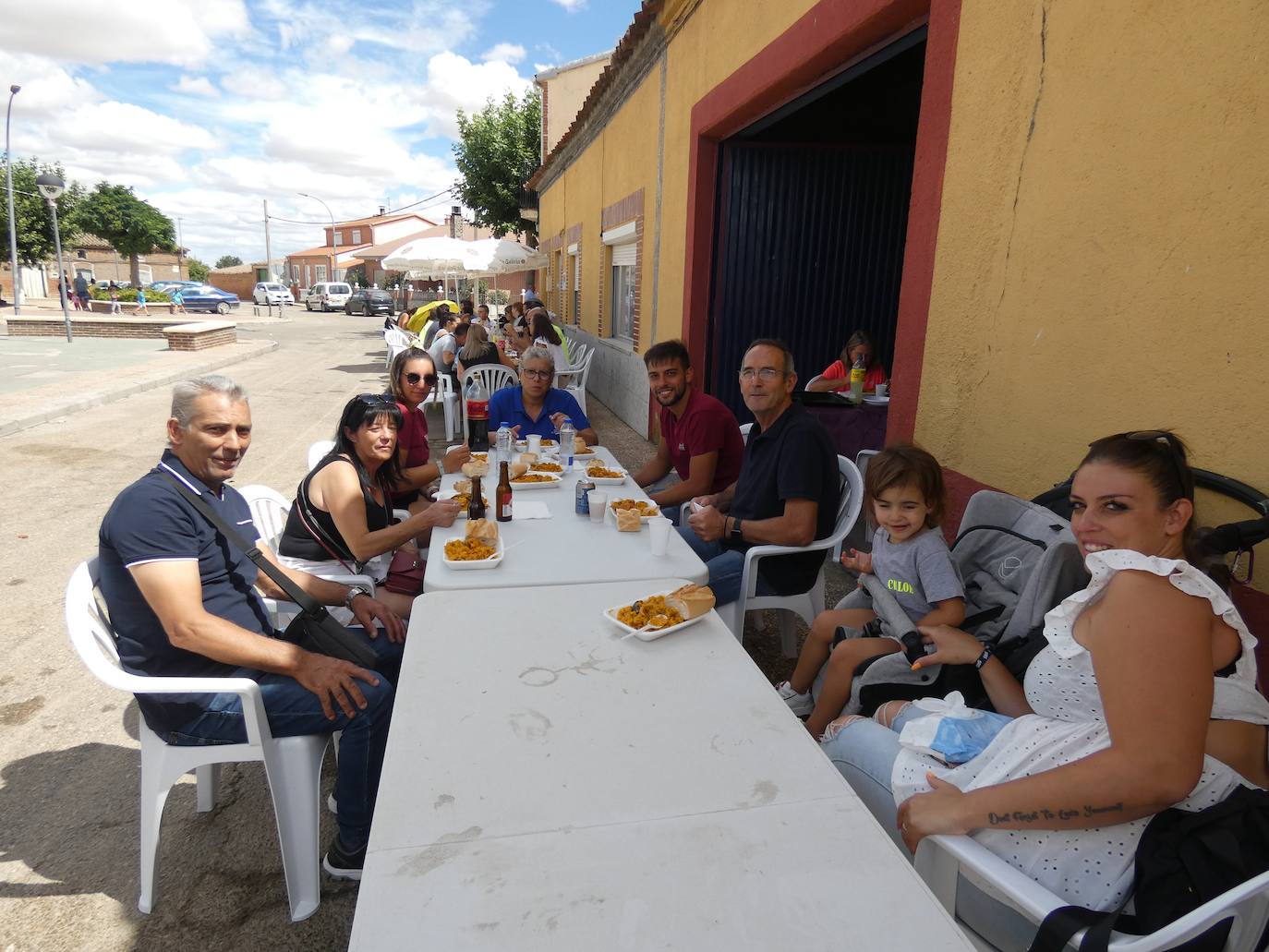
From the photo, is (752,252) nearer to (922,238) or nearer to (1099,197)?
(922,238)

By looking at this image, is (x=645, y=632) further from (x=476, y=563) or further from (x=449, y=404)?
(x=449, y=404)

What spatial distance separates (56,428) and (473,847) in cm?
960

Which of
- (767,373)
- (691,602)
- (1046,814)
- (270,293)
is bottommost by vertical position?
(1046,814)

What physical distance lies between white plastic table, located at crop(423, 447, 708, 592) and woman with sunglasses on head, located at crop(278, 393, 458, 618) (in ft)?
0.83

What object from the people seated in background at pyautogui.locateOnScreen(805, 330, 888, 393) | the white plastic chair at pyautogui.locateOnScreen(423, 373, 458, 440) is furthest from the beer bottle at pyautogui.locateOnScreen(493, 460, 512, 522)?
the white plastic chair at pyautogui.locateOnScreen(423, 373, 458, 440)

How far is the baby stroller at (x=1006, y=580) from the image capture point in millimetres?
1900

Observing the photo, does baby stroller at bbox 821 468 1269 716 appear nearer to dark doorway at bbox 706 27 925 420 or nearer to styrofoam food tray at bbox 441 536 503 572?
styrofoam food tray at bbox 441 536 503 572

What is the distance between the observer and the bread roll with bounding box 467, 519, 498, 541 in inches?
98.7

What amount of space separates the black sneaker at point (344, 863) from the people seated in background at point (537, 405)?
8.90ft

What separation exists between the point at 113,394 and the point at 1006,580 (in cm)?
1170

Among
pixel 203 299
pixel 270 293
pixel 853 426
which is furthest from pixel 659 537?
pixel 270 293

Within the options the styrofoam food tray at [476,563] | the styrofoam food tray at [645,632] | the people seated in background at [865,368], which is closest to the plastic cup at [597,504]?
the styrofoam food tray at [476,563]

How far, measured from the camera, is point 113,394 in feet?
33.2

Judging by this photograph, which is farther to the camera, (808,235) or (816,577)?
(808,235)
